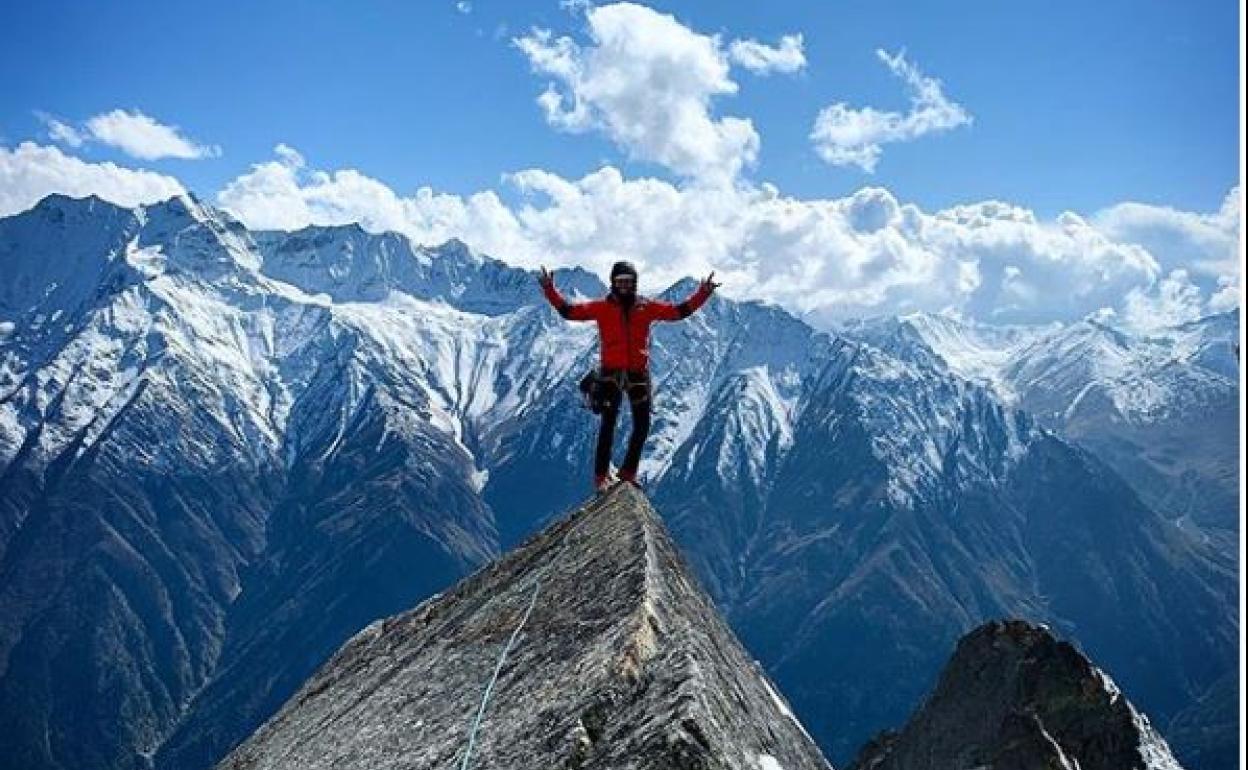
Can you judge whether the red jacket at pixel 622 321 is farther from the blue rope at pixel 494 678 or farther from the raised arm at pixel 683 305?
the blue rope at pixel 494 678

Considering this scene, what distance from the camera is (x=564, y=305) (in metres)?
20.9

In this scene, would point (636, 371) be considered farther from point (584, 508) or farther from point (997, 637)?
point (997, 637)

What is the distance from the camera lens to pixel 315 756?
645 inches

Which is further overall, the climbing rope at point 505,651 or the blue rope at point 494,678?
the climbing rope at point 505,651

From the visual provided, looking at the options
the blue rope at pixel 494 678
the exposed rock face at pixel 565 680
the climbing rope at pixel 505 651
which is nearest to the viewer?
the exposed rock face at pixel 565 680

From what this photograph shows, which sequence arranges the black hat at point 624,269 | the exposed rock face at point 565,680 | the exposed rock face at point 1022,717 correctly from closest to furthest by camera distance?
the exposed rock face at point 565,680
the black hat at point 624,269
the exposed rock face at point 1022,717

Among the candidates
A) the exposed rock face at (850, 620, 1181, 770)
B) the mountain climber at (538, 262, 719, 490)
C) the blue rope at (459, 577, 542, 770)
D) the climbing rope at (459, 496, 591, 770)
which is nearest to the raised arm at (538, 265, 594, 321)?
the mountain climber at (538, 262, 719, 490)

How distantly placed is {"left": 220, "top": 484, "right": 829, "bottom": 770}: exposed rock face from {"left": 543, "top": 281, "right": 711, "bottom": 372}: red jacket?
8.88ft

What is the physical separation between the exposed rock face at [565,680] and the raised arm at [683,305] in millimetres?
3554

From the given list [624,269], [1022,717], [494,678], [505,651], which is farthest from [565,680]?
[1022,717]

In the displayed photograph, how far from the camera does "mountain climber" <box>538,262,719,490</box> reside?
20047 mm

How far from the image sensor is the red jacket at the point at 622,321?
20156 mm

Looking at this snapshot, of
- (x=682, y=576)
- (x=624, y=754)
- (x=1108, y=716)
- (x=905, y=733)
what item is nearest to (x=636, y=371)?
(x=682, y=576)

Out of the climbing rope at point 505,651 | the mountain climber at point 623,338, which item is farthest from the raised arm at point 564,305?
the climbing rope at point 505,651
